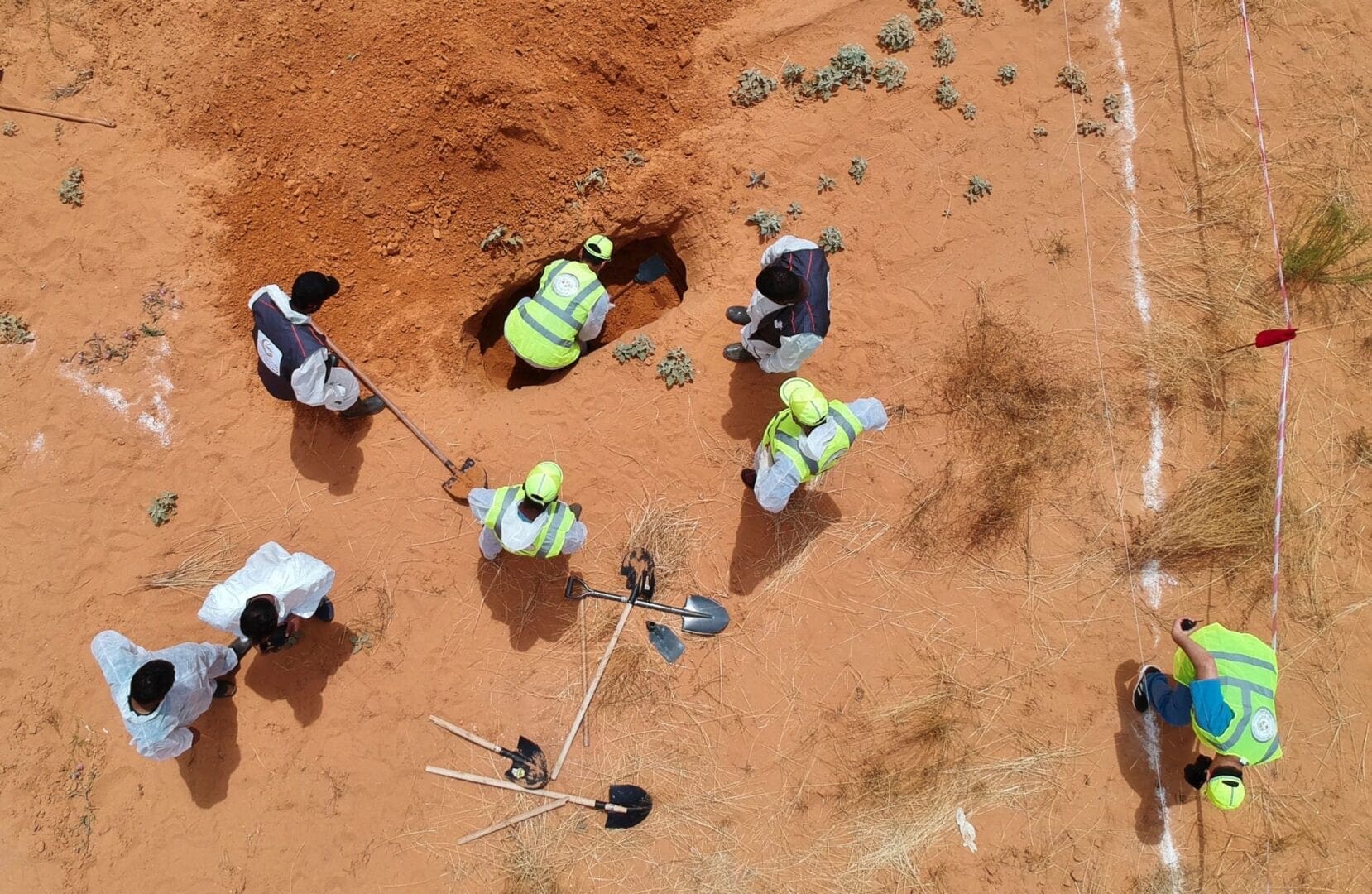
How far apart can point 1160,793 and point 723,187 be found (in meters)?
7.11

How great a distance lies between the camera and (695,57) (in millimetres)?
7477

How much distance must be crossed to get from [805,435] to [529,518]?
2275mm

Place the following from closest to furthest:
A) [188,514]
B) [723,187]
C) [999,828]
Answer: [999,828]
[188,514]
[723,187]

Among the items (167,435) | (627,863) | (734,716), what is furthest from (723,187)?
(627,863)

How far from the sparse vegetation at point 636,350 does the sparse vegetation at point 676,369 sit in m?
0.19

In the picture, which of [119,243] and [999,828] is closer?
[999,828]

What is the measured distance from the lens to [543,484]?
5.13 m

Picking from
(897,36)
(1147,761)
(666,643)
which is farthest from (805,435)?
(897,36)

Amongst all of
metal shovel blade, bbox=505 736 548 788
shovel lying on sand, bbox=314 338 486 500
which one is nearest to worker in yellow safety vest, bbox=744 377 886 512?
shovel lying on sand, bbox=314 338 486 500

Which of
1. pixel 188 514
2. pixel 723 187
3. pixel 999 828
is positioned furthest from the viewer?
pixel 723 187

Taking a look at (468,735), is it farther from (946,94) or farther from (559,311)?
(946,94)

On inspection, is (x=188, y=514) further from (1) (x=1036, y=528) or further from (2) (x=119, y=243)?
(1) (x=1036, y=528)

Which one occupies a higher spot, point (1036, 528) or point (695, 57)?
point (695, 57)

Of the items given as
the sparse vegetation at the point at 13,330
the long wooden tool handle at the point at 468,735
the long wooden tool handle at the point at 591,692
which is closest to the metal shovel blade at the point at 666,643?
the long wooden tool handle at the point at 591,692
